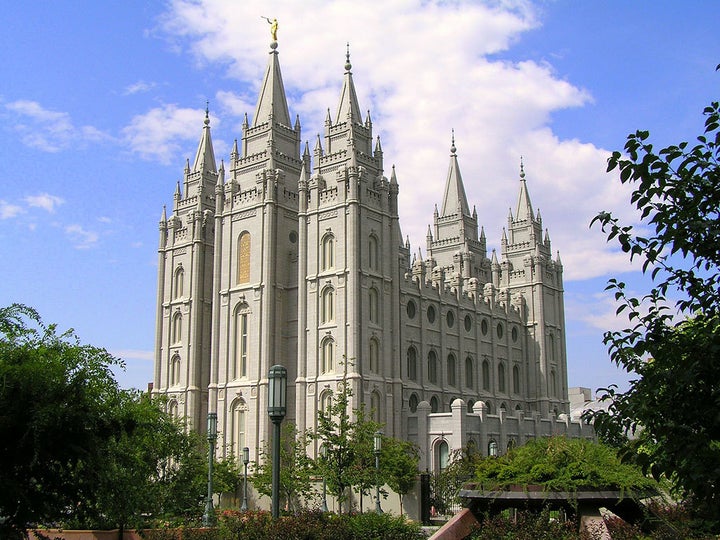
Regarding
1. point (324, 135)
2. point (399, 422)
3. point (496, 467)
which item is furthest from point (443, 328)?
point (496, 467)

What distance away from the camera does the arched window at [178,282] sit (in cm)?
5933

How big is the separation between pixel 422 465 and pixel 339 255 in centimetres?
1349

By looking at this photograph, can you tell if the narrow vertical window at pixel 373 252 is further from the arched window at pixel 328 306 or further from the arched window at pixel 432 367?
the arched window at pixel 432 367

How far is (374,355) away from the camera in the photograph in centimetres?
4841

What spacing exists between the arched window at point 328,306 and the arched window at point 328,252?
149 centimetres

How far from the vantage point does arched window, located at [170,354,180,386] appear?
5772 centimetres

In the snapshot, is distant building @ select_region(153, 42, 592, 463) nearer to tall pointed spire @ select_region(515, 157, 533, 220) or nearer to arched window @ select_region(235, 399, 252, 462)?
arched window @ select_region(235, 399, 252, 462)

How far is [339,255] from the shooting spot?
4888cm

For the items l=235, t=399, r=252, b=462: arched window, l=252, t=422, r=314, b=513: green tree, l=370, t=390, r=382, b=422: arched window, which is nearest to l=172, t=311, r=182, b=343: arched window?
l=235, t=399, r=252, b=462: arched window

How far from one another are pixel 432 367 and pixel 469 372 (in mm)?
5287

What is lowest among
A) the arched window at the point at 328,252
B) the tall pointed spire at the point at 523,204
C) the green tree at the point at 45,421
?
the green tree at the point at 45,421

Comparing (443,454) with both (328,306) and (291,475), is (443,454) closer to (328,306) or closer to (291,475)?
(328,306)

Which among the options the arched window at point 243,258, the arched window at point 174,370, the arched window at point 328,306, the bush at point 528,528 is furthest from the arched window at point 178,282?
the bush at point 528,528

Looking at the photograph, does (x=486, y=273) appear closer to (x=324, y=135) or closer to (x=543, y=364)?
(x=543, y=364)
